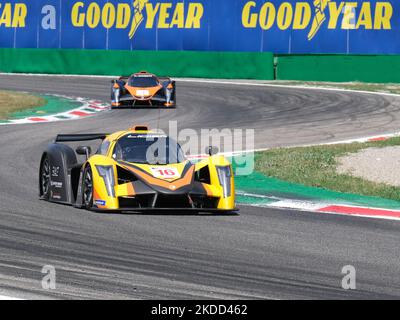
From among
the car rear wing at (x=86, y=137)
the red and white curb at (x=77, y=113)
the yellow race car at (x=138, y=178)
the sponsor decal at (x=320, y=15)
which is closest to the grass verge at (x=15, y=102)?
the red and white curb at (x=77, y=113)

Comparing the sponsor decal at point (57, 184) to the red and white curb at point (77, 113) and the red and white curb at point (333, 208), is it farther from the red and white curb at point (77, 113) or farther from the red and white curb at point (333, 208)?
the red and white curb at point (77, 113)

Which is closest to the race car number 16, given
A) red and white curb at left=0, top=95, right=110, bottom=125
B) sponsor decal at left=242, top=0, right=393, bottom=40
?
red and white curb at left=0, top=95, right=110, bottom=125

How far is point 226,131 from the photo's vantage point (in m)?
24.1

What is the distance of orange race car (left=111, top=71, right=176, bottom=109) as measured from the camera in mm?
29359

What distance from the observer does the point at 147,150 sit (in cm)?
1327

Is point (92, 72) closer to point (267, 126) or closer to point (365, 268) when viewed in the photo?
point (267, 126)

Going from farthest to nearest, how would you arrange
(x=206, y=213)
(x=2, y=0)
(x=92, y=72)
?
(x=2, y=0) < (x=92, y=72) < (x=206, y=213)

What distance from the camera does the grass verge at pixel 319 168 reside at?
51.1 feet

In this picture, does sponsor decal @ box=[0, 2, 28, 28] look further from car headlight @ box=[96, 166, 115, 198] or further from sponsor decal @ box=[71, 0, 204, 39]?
car headlight @ box=[96, 166, 115, 198]

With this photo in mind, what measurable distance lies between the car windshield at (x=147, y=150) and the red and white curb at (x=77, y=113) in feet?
42.5

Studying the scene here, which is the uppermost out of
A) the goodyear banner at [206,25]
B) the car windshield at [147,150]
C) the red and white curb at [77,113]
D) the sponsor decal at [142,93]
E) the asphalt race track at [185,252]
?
the goodyear banner at [206,25]

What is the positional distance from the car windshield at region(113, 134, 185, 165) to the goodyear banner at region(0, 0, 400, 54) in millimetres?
27670

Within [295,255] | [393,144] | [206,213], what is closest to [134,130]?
[206,213]
